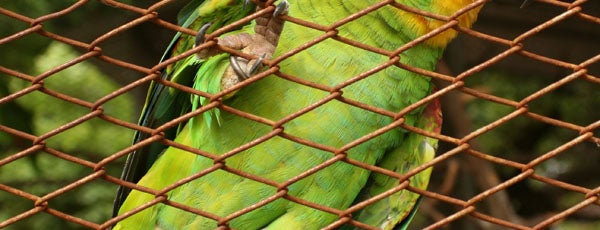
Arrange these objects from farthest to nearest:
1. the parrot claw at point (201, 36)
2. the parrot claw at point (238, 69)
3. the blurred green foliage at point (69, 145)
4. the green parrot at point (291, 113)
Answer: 1. the blurred green foliage at point (69, 145)
2. the green parrot at point (291, 113)
3. the parrot claw at point (238, 69)
4. the parrot claw at point (201, 36)

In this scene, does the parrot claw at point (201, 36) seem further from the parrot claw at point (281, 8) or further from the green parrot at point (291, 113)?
the green parrot at point (291, 113)

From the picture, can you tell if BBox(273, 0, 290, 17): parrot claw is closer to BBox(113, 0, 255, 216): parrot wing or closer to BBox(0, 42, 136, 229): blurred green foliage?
BBox(113, 0, 255, 216): parrot wing

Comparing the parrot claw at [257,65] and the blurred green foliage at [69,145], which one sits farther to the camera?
the blurred green foliage at [69,145]

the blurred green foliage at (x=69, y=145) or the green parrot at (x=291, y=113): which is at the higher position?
the blurred green foliage at (x=69, y=145)

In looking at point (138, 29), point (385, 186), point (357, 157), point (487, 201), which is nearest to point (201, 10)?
point (357, 157)

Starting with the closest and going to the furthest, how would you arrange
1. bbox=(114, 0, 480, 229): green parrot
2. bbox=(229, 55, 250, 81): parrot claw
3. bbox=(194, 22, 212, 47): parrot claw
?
bbox=(194, 22, 212, 47): parrot claw, bbox=(229, 55, 250, 81): parrot claw, bbox=(114, 0, 480, 229): green parrot

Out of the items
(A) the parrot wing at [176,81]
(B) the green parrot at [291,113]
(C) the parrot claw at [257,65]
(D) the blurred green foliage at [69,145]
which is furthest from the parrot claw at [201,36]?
(D) the blurred green foliage at [69,145]

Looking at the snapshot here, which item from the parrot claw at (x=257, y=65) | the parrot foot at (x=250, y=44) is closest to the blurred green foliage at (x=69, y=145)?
the parrot foot at (x=250, y=44)

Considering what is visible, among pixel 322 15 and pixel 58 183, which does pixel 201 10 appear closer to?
pixel 322 15

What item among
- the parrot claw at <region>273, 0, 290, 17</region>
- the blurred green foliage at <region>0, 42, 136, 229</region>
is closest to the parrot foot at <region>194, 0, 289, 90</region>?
the parrot claw at <region>273, 0, 290, 17</region>

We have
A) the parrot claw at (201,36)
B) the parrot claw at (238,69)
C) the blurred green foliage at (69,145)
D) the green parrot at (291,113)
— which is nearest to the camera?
the parrot claw at (201,36)

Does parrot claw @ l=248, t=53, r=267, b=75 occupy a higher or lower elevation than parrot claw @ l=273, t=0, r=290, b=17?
lower

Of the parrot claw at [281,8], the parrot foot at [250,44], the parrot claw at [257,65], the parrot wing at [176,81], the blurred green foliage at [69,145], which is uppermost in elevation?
the blurred green foliage at [69,145]
